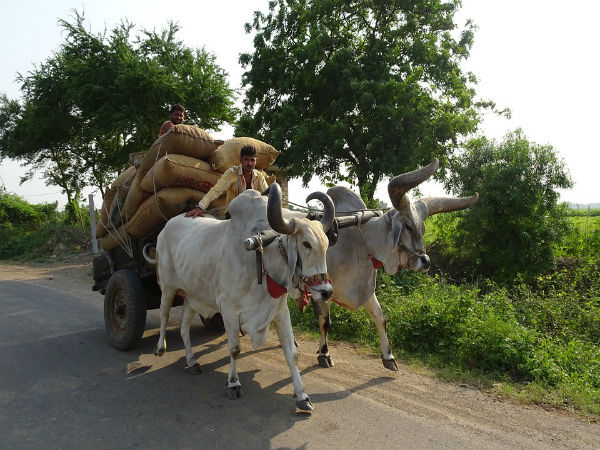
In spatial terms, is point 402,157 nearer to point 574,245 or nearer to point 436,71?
point 436,71

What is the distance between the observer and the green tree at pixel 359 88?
12062 millimetres

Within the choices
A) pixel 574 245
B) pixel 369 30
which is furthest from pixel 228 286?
pixel 369 30

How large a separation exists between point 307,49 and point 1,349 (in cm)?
1081

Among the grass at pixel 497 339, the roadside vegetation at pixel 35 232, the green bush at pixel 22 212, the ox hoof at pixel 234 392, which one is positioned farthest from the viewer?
the green bush at pixel 22 212

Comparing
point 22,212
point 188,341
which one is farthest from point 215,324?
point 22,212

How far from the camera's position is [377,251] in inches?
187

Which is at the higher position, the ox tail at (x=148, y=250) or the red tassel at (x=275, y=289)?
the ox tail at (x=148, y=250)

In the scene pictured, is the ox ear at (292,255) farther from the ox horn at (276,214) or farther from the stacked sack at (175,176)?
the stacked sack at (175,176)

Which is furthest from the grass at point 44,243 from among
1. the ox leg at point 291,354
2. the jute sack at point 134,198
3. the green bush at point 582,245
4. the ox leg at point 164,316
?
the green bush at point 582,245

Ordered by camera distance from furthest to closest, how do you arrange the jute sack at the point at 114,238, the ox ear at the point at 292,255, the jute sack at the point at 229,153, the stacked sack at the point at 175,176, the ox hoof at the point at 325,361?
1. the jute sack at the point at 114,238
2. the jute sack at the point at 229,153
3. the stacked sack at the point at 175,176
4. the ox hoof at the point at 325,361
5. the ox ear at the point at 292,255

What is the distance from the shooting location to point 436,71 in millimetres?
12734

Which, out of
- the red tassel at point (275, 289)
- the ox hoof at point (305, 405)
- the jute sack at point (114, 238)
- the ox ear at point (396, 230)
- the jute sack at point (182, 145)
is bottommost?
the ox hoof at point (305, 405)

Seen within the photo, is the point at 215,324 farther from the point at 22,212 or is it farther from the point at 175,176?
the point at 22,212

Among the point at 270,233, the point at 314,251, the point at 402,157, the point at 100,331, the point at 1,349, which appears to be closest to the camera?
the point at 314,251
